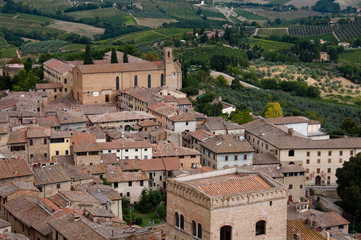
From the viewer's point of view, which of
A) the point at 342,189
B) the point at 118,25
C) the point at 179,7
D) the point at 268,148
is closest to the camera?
the point at 342,189

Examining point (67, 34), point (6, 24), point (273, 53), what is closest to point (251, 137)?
point (273, 53)

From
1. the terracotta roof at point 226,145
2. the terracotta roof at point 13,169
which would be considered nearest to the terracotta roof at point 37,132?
the terracotta roof at point 13,169

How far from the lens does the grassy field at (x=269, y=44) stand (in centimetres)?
13562

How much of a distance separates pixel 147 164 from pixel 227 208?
3019cm

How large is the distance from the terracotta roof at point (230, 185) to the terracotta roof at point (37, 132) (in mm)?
28060

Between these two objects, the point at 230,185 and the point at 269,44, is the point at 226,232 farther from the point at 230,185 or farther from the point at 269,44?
the point at 269,44

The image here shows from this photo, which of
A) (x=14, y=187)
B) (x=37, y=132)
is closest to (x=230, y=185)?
(x=14, y=187)

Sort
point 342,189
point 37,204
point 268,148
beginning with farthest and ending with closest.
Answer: point 268,148 < point 342,189 < point 37,204

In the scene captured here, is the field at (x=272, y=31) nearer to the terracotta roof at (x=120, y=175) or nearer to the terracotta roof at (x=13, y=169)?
the terracotta roof at (x=120, y=175)

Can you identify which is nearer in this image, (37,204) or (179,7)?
(37,204)

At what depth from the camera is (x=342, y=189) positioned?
54594mm

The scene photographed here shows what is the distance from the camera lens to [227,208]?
25.4 metres

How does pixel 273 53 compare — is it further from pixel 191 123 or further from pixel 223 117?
pixel 191 123

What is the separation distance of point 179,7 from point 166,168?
469ft
